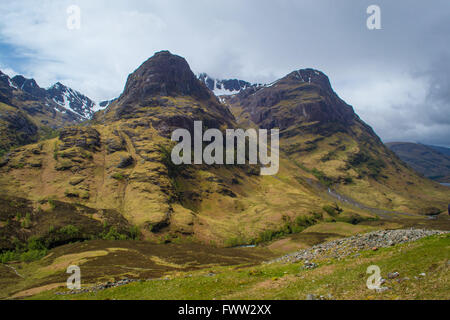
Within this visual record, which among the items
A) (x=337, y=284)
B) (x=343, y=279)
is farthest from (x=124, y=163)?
(x=337, y=284)

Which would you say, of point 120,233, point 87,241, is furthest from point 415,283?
point 120,233

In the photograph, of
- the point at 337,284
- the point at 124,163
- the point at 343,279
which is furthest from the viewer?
the point at 124,163

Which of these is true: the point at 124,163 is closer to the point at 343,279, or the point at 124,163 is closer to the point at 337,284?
the point at 343,279

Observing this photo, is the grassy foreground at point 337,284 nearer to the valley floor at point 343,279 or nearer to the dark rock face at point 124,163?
the valley floor at point 343,279

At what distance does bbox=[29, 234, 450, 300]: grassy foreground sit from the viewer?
16672 mm

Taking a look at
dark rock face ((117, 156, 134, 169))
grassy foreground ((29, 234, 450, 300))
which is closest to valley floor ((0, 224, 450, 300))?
grassy foreground ((29, 234, 450, 300))

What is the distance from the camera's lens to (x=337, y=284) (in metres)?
20.3

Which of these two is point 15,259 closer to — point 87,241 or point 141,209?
point 87,241

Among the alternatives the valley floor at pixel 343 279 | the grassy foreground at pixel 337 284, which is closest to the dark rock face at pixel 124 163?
the valley floor at pixel 343 279
